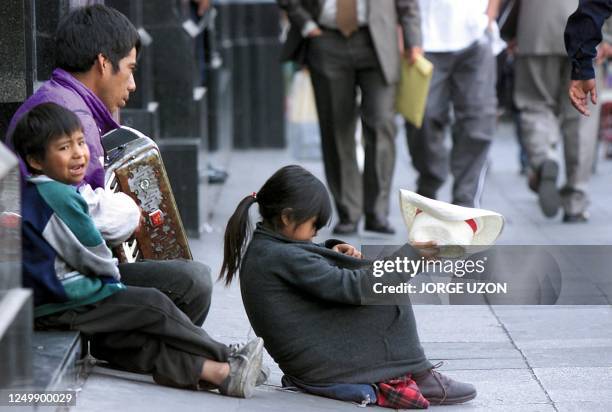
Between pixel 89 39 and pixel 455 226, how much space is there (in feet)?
4.97

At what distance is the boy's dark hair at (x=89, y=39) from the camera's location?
5051 millimetres

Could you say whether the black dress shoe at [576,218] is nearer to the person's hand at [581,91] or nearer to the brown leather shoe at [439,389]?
the person's hand at [581,91]

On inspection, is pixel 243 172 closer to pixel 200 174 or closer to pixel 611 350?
pixel 200 174

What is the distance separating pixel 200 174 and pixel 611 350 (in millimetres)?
3360

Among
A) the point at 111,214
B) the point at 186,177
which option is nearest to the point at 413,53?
the point at 186,177

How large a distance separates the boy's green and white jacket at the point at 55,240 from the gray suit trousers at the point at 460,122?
460 cm

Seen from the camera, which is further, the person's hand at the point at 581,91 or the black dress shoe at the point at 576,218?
the black dress shoe at the point at 576,218

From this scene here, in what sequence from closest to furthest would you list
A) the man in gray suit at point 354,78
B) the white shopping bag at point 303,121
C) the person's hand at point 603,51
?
the man in gray suit at point 354,78
the person's hand at point 603,51
the white shopping bag at point 303,121

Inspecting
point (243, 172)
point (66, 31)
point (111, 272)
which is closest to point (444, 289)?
point (111, 272)

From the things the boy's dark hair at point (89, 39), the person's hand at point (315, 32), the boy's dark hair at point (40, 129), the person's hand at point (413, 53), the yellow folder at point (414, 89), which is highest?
the boy's dark hair at point (89, 39)

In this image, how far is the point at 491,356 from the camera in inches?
222

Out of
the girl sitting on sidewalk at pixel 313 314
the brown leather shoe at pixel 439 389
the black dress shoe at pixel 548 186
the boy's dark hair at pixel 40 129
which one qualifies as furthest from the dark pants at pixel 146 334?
the black dress shoe at pixel 548 186

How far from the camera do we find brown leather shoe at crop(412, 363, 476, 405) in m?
4.89

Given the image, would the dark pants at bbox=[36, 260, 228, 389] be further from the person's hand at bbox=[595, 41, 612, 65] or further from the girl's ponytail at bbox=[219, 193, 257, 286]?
the person's hand at bbox=[595, 41, 612, 65]
